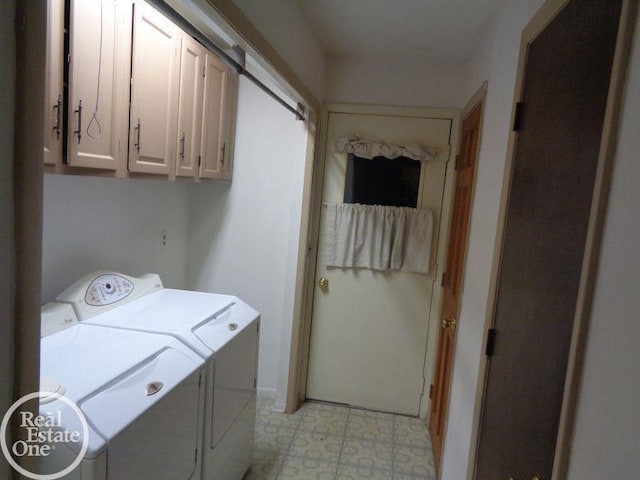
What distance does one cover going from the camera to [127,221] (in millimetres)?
2375

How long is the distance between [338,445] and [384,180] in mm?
1783

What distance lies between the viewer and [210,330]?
184cm

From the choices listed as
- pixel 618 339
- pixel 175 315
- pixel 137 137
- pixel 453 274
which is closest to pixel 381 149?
pixel 453 274

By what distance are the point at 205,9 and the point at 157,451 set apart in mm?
1395

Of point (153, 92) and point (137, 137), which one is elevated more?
point (153, 92)

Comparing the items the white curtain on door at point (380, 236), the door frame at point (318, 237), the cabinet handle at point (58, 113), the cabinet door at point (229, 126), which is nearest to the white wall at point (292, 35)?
the door frame at point (318, 237)

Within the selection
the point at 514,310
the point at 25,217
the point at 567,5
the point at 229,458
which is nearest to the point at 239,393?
the point at 229,458

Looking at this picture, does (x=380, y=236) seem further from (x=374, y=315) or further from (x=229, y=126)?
(x=229, y=126)

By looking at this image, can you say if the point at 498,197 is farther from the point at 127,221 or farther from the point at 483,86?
the point at 127,221

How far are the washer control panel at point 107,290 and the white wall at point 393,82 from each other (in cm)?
181

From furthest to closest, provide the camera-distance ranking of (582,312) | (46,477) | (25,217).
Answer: (46,477)
(582,312)
(25,217)

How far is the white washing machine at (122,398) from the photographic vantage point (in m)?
1.09

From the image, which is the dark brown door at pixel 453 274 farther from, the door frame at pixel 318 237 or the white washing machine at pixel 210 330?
the white washing machine at pixel 210 330

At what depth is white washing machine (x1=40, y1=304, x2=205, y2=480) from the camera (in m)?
1.09
